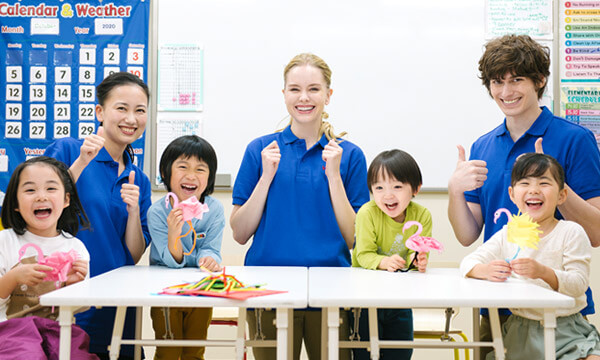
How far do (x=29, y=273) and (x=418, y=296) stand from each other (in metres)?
1.32

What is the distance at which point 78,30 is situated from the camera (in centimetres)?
372

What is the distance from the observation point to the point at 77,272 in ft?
6.55

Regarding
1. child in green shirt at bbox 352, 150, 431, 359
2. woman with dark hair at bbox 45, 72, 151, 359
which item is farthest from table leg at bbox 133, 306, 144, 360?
child in green shirt at bbox 352, 150, 431, 359

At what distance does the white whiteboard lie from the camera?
12.1 ft

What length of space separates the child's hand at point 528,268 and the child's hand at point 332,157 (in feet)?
2.61

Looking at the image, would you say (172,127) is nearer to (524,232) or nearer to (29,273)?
(29,273)

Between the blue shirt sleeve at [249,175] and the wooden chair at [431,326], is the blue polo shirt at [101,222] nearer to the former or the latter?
the blue shirt sleeve at [249,175]

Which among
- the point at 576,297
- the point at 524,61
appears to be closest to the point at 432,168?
the point at 524,61

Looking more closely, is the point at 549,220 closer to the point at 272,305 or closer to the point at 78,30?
the point at 272,305

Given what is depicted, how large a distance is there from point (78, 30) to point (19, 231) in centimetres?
211

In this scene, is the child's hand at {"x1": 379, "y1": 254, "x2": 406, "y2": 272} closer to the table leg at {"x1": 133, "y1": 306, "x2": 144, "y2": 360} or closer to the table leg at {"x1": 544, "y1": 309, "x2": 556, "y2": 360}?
the table leg at {"x1": 544, "y1": 309, "x2": 556, "y2": 360}

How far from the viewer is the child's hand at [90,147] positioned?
219cm

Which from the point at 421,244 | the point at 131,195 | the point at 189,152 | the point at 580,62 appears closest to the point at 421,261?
the point at 421,244

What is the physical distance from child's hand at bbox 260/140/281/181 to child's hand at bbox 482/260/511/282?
93 centimetres
